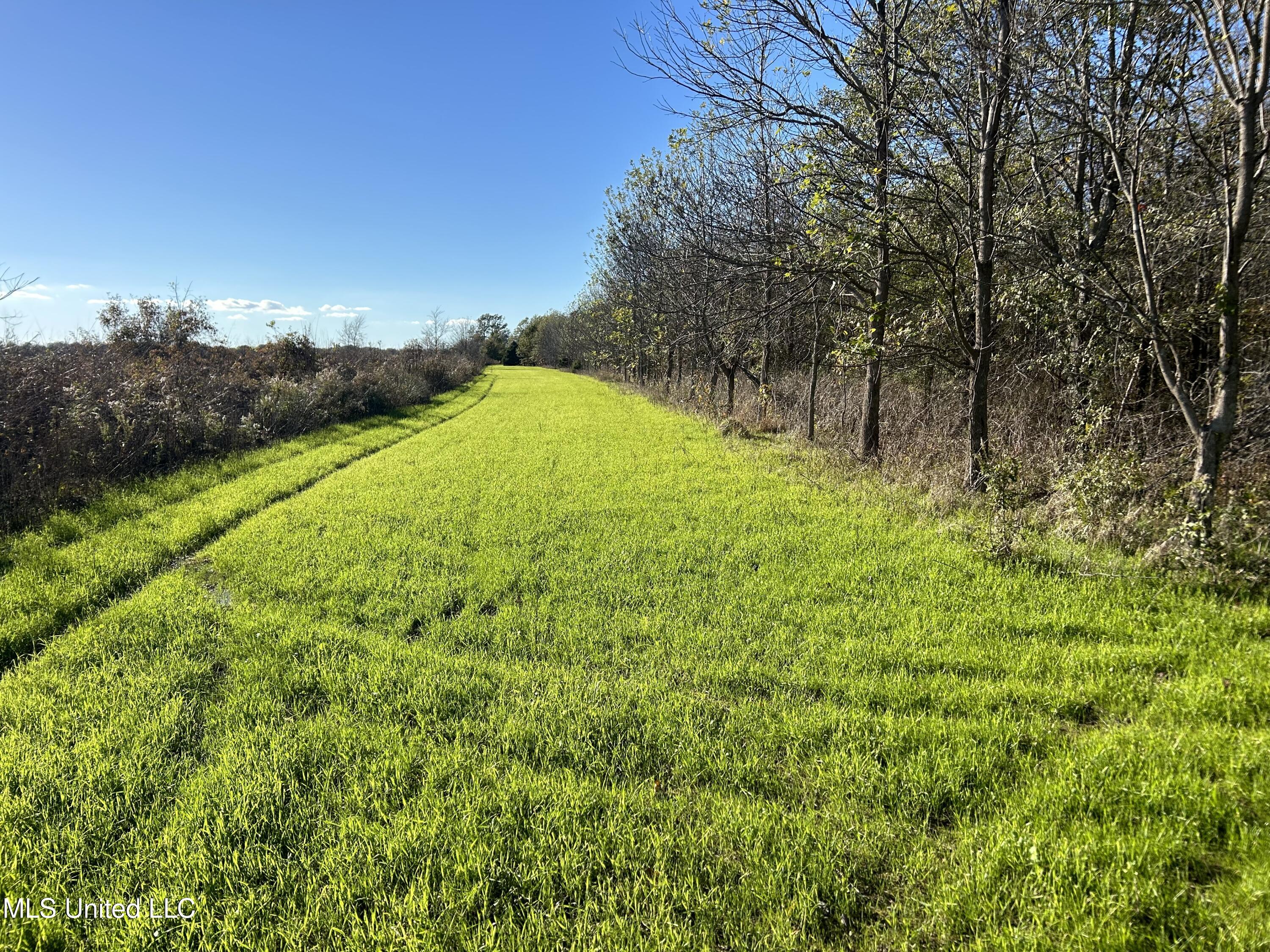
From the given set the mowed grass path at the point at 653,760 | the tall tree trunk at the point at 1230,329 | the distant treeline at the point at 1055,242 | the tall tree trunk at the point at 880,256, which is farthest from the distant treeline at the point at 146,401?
the tall tree trunk at the point at 1230,329

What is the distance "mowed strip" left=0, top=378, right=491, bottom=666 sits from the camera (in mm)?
4719

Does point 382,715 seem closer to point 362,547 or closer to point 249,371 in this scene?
point 362,547

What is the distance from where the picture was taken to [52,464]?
307 inches

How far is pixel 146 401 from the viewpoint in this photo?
33.3 feet

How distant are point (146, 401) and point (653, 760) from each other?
12454mm

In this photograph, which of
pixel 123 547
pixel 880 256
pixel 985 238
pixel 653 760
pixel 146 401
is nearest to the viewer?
pixel 653 760

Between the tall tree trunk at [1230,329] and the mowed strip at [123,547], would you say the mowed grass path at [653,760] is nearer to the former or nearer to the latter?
the mowed strip at [123,547]

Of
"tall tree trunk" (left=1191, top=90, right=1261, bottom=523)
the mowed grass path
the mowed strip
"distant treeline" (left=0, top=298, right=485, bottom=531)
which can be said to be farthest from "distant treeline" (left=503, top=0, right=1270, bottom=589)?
"distant treeline" (left=0, top=298, right=485, bottom=531)

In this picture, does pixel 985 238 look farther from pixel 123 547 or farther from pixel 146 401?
pixel 146 401

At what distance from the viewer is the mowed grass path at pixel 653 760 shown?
2131 millimetres

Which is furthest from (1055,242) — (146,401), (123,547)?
(146,401)

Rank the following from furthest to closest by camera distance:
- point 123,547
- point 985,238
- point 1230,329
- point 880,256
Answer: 1. point 880,256
2. point 985,238
3. point 123,547
4. point 1230,329

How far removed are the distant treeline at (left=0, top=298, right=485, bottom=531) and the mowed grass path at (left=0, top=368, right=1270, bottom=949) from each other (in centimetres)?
498

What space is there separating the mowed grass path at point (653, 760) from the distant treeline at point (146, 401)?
4.98 metres
